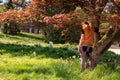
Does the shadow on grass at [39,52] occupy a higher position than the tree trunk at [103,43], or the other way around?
the tree trunk at [103,43]

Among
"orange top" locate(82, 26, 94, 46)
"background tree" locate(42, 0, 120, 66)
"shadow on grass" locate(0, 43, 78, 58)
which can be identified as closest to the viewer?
"background tree" locate(42, 0, 120, 66)

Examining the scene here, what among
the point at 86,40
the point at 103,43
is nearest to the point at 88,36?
the point at 86,40

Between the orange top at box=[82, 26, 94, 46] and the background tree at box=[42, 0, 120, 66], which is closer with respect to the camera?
the background tree at box=[42, 0, 120, 66]

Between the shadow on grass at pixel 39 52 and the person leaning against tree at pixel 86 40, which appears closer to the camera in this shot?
the person leaning against tree at pixel 86 40

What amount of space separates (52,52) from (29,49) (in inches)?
43.5

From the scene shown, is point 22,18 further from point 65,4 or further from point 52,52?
point 52,52

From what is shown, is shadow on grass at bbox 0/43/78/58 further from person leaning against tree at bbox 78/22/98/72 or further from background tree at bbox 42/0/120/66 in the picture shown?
background tree at bbox 42/0/120/66

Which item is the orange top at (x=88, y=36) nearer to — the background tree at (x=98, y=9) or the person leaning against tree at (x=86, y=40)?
the person leaning against tree at (x=86, y=40)

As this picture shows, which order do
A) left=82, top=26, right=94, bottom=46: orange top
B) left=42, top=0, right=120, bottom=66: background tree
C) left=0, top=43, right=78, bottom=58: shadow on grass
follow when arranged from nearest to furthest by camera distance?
left=42, top=0, right=120, bottom=66: background tree
left=82, top=26, right=94, bottom=46: orange top
left=0, top=43, right=78, bottom=58: shadow on grass

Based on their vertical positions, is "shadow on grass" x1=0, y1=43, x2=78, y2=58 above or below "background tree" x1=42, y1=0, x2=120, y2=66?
below

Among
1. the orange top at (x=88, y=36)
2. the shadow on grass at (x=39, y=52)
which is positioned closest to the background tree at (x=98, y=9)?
the orange top at (x=88, y=36)

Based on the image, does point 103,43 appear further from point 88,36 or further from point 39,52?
point 39,52

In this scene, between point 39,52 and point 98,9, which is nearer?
point 98,9

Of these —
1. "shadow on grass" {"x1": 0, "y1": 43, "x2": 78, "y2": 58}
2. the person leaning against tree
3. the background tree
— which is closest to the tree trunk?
the person leaning against tree
